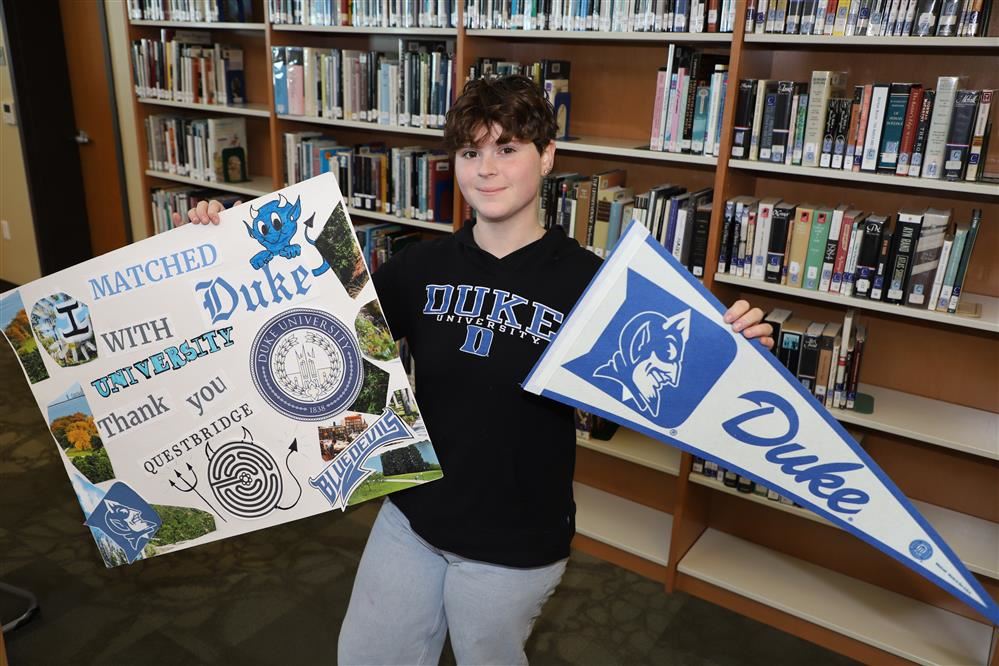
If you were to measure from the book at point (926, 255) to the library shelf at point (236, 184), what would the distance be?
104 inches

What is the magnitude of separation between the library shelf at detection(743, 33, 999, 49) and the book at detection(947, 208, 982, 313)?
43cm

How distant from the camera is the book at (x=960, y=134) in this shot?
1994 millimetres

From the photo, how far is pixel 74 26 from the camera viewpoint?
14.8ft

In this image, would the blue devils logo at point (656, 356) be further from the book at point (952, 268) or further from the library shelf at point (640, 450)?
the library shelf at point (640, 450)

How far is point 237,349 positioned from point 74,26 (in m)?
4.03

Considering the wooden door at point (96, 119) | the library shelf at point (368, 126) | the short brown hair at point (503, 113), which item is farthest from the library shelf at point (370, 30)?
the wooden door at point (96, 119)

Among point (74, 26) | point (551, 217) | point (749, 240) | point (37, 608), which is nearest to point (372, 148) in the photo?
point (551, 217)

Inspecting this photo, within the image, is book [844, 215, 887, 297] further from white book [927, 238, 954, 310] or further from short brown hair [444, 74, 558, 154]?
short brown hair [444, 74, 558, 154]

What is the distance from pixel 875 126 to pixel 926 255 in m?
0.38

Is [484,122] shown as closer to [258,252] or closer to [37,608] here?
[258,252]

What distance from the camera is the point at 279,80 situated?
11.0 ft

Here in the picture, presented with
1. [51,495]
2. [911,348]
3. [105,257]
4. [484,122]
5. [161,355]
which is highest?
[484,122]

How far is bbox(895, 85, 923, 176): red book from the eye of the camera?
6.78 ft

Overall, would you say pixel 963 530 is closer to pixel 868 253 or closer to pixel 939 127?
pixel 868 253
